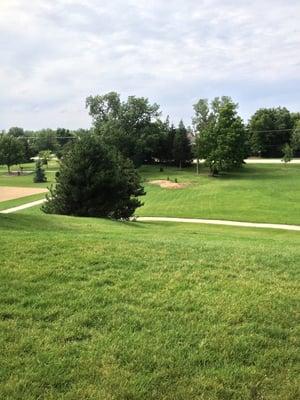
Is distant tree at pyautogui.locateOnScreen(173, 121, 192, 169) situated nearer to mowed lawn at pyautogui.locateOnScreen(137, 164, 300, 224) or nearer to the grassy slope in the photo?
the grassy slope

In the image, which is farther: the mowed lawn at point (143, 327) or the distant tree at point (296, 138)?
the distant tree at point (296, 138)

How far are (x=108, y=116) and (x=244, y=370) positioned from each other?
230 feet

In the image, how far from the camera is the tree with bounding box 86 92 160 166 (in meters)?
64.5

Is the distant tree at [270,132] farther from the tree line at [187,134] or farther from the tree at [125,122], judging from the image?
the tree at [125,122]

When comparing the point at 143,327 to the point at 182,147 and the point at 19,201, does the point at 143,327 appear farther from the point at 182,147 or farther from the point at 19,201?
the point at 182,147

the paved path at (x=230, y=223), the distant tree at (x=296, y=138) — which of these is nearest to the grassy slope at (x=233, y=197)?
the paved path at (x=230, y=223)

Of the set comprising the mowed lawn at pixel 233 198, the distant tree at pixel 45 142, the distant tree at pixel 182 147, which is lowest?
the mowed lawn at pixel 233 198

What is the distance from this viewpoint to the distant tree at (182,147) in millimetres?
67812

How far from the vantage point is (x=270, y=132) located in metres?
83.8

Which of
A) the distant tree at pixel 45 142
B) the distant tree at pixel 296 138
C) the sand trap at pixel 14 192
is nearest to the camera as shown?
the sand trap at pixel 14 192

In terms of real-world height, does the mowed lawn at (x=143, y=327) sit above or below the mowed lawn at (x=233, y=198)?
above

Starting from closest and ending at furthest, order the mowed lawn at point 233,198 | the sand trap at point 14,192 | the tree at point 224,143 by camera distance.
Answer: the mowed lawn at point 233,198
the sand trap at point 14,192
the tree at point 224,143

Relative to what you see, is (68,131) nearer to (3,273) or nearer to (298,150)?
(298,150)

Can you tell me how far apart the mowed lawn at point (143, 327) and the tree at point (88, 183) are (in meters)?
15.9
